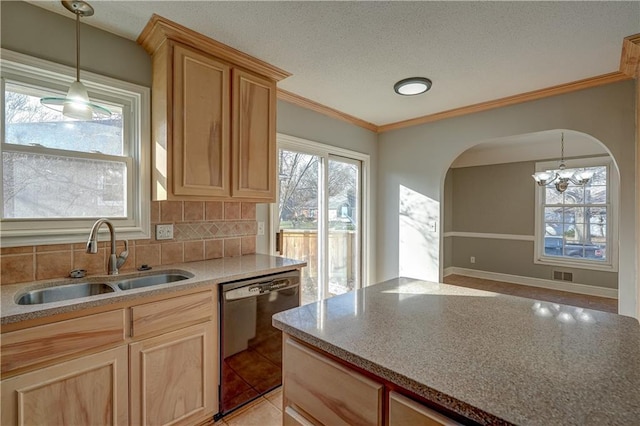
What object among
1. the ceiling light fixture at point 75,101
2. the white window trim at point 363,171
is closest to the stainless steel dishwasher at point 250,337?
the ceiling light fixture at point 75,101

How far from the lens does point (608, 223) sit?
15.1 ft

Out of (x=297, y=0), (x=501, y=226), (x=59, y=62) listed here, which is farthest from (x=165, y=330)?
(x=501, y=226)

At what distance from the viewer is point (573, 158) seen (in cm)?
486

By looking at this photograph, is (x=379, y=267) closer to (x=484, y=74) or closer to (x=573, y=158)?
(x=484, y=74)

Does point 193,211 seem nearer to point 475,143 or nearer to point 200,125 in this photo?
point 200,125

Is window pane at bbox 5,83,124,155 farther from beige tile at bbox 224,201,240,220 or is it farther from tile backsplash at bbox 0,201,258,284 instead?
beige tile at bbox 224,201,240,220

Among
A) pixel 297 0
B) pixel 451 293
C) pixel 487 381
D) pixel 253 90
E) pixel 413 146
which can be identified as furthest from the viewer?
pixel 413 146

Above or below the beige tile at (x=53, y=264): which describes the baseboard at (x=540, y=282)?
below

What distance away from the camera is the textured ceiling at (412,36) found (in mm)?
1609

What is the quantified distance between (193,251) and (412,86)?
220 cm

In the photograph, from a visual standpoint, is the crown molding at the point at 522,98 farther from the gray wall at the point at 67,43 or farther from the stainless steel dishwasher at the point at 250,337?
the gray wall at the point at 67,43

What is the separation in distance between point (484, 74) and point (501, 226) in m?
4.14

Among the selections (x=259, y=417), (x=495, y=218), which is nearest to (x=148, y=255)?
(x=259, y=417)

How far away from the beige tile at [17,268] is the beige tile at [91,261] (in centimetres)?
19
